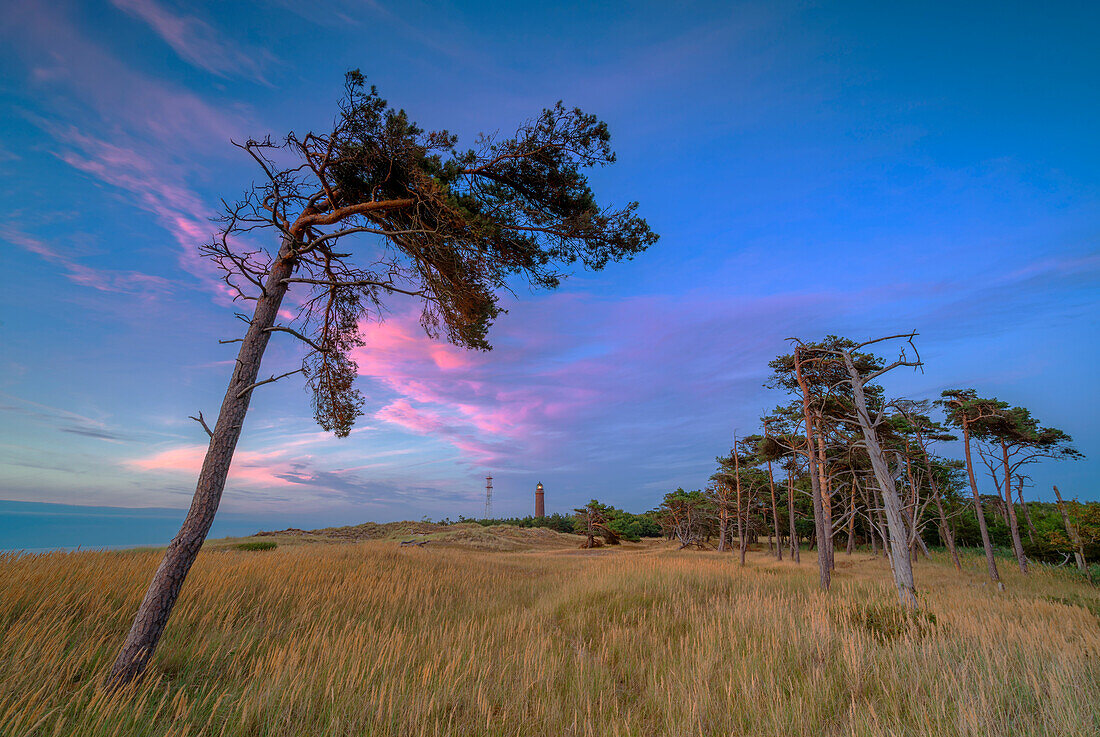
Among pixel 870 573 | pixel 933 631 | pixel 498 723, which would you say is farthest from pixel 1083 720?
pixel 870 573

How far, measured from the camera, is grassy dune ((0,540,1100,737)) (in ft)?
11.1

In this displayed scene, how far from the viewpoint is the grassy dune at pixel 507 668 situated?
340 centimetres

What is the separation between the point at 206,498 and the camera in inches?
200

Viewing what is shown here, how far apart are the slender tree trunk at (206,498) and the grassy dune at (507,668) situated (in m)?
0.36

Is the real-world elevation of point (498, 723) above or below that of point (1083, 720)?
below

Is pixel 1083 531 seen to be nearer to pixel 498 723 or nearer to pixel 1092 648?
pixel 1092 648

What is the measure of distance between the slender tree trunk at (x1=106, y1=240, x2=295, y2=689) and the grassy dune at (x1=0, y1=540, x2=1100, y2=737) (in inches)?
14.4

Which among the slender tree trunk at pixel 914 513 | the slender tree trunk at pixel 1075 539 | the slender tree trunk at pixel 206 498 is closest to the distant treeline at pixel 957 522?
the slender tree trunk at pixel 1075 539

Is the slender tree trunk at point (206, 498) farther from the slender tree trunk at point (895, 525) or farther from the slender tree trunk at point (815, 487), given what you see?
the slender tree trunk at point (815, 487)

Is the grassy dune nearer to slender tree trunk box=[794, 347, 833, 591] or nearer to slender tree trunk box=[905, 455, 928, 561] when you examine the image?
slender tree trunk box=[905, 455, 928, 561]

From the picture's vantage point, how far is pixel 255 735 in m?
3.61

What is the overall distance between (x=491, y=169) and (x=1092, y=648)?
10579 millimetres

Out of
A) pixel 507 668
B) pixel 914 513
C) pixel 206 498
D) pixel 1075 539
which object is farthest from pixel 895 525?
pixel 1075 539

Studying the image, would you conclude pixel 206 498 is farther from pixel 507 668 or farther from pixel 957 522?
pixel 957 522
